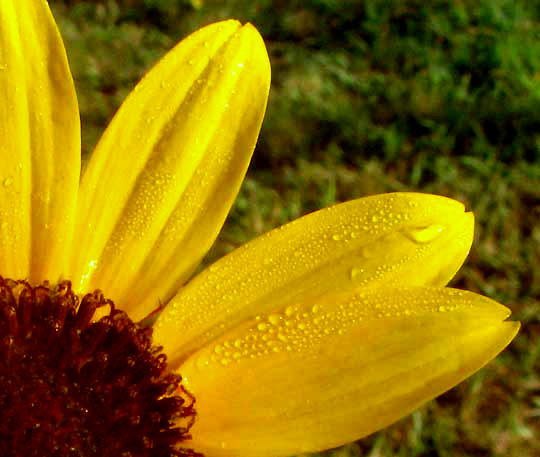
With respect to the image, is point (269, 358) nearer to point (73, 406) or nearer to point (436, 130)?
point (73, 406)

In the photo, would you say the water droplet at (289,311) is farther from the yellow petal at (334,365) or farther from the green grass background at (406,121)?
the green grass background at (406,121)

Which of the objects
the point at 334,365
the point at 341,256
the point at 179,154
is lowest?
the point at 334,365

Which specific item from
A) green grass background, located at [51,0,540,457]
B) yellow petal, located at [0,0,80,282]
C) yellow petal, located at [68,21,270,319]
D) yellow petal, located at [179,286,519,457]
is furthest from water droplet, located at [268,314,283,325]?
green grass background, located at [51,0,540,457]

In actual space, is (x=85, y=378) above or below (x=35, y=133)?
below

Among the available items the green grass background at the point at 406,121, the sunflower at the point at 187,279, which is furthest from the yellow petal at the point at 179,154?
the green grass background at the point at 406,121

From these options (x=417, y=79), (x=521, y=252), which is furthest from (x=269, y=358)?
(x=417, y=79)

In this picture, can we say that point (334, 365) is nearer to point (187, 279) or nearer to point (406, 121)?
point (187, 279)

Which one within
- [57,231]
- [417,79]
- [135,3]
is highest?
[135,3]

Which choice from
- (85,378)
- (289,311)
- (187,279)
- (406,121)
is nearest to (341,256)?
(289,311)

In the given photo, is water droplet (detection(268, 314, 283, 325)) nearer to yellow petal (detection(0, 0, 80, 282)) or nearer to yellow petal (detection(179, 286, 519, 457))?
yellow petal (detection(179, 286, 519, 457))
